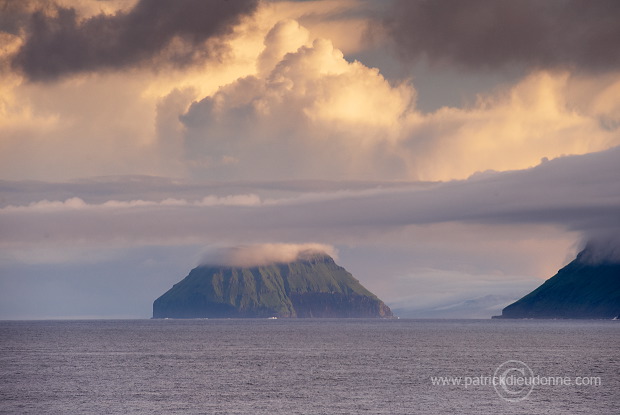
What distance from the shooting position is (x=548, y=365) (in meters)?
171

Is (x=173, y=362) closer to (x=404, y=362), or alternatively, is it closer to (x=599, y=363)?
(x=404, y=362)

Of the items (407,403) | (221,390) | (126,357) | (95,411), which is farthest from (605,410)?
(126,357)

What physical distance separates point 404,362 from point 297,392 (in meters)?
57.3

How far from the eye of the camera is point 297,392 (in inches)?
4963

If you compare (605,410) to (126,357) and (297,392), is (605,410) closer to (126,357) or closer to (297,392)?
(297,392)

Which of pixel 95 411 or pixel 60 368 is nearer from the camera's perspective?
pixel 95 411

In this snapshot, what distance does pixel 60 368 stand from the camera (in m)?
166

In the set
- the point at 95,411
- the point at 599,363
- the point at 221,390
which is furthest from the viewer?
the point at 599,363

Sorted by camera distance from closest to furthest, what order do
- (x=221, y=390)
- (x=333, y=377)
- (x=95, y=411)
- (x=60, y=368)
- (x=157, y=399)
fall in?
1. (x=95, y=411)
2. (x=157, y=399)
3. (x=221, y=390)
4. (x=333, y=377)
5. (x=60, y=368)

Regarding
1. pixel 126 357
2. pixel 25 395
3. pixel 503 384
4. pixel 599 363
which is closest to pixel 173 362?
pixel 126 357

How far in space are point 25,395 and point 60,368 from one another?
43.8m

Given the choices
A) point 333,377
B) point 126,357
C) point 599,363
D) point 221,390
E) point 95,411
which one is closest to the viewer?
point 95,411

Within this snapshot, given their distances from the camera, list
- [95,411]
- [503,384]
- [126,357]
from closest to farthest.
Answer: [95,411], [503,384], [126,357]

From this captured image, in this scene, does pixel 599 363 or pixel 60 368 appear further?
pixel 599 363
